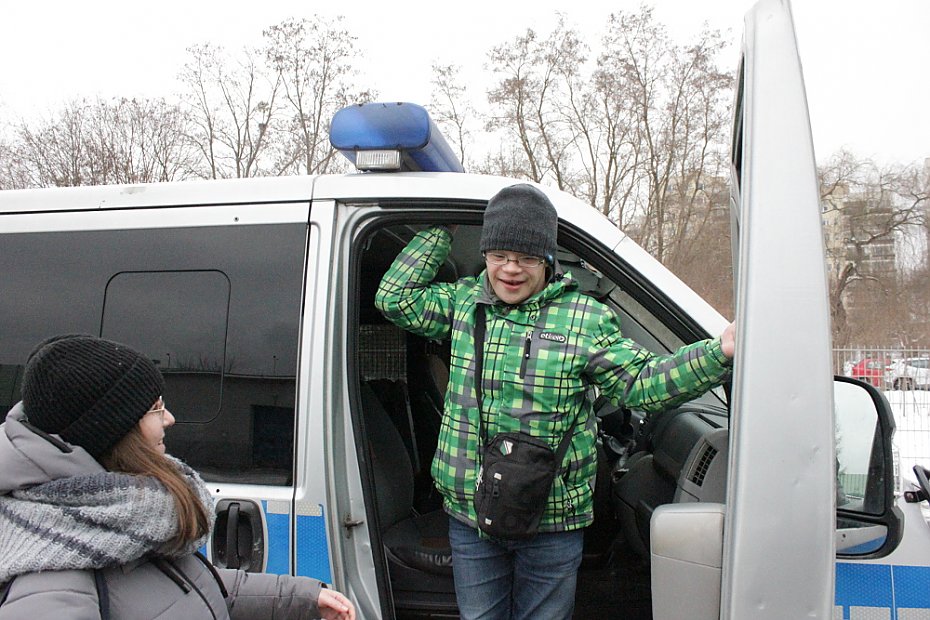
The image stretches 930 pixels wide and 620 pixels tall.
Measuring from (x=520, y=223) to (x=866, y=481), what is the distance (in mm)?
1072

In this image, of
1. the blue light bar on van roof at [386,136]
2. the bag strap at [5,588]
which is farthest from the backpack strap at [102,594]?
the blue light bar on van roof at [386,136]

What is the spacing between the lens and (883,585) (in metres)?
1.65

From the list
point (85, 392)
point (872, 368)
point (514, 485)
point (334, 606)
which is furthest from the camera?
point (872, 368)

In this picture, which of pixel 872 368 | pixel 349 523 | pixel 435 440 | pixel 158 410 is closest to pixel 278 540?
pixel 349 523

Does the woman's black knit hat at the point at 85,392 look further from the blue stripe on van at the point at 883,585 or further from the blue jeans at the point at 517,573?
the blue stripe on van at the point at 883,585

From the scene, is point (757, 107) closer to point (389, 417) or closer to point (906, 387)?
point (389, 417)

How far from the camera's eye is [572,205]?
7.18 feet

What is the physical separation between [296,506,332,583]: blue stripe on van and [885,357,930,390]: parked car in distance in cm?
906

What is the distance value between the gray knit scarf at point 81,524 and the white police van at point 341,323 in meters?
0.83

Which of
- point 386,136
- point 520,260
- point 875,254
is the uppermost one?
point 875,254

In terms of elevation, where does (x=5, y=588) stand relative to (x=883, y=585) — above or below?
above

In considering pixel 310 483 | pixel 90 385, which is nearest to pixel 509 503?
pixel 310 483

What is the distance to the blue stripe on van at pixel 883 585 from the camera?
5.41ft

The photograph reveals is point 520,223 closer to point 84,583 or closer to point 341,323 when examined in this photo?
point 341,323
